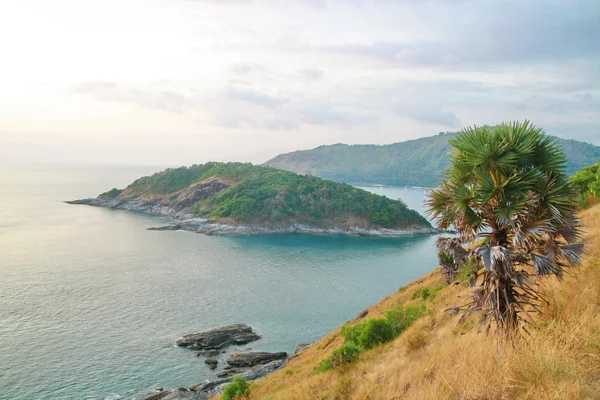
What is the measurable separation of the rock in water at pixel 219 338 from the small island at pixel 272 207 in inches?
2811

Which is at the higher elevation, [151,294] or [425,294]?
[425,294]

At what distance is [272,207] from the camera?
136375 mm

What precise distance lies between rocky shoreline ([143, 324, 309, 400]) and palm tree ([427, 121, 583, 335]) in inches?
1202

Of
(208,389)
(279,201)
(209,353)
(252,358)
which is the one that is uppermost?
(279,201)

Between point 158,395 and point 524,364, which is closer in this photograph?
point 524,364

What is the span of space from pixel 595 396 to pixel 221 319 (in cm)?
5248

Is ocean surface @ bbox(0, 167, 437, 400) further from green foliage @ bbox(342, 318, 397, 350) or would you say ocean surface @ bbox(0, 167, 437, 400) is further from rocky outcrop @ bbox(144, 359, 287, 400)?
green foliage @ bbox(342, 318, 397, 350)

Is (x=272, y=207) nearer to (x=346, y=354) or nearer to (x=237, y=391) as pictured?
(x=237, y=391)

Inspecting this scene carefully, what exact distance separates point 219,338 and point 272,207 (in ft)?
296

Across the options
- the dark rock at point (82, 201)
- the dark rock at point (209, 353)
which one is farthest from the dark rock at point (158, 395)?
the dark rock at point (82, 201)

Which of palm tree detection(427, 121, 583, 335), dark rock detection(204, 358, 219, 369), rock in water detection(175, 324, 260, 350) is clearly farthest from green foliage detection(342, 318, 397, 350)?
rock in water detection(175, 324, 260, 350)

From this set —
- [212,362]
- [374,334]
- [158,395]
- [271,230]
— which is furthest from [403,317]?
[271,230]

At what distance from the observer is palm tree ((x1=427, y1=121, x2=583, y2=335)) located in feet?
28.8

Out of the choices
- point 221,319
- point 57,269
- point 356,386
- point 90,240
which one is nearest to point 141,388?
point 221,319
